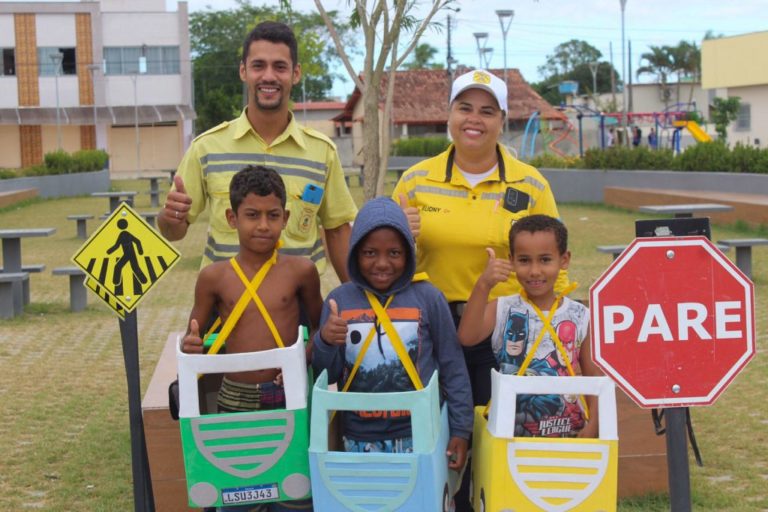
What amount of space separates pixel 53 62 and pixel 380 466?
55.7 m

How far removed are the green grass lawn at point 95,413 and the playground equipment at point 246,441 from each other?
1.98 metres

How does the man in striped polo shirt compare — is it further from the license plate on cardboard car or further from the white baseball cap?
Result: the license plate on cardboard car

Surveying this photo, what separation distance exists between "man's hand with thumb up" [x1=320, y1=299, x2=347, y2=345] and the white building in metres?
52.6

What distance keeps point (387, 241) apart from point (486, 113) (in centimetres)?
73

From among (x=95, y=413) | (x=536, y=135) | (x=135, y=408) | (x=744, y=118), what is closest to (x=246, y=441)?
(x=135, y=408)

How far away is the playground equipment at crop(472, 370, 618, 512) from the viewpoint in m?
3.51

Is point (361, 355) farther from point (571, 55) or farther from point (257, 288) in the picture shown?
point (571, 55)

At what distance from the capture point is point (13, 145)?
56594mm

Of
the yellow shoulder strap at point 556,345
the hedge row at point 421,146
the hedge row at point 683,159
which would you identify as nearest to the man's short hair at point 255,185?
the yellow shoulder strap at point 556,345

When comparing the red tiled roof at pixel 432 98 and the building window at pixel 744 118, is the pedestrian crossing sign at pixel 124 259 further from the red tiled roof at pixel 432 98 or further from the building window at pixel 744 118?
the red tiled roof at pixel 432 98

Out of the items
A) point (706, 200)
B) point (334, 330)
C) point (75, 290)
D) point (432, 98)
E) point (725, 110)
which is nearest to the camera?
point (334, 330)

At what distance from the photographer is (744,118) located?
46312 millimetres

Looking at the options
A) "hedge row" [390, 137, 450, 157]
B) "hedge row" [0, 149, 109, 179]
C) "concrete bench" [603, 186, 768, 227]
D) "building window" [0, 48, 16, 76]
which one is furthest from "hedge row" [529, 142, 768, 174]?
"building window" [0, 48, 16, 76]

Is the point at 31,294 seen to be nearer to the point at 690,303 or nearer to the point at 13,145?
the point at 690,303
